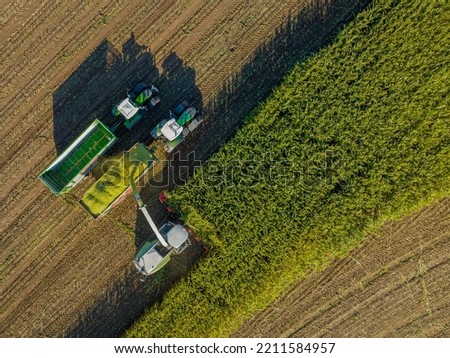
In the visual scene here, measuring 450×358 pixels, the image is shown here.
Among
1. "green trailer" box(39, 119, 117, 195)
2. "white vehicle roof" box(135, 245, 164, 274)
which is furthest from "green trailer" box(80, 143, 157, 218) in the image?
"white vehicle roof" box(135, 245, 164, 274)

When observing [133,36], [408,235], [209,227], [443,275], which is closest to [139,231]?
[209,227]

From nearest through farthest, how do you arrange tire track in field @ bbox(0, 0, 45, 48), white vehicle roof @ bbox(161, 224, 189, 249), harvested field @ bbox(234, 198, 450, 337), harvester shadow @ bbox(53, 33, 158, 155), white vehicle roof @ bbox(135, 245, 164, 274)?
white vehicle roof @ bbox(161, 224, 189, 249)
white vehicle roof @ bbox(135, 245, 164, 274)
harvested field @ bbox(234, 198, 450, 337)
harvester shadow @ bbox(53, 33, 158, 155)
tire track in field @ bbox(0, 0, 45, 48)

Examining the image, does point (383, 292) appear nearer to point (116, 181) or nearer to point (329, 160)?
point (329, 160)

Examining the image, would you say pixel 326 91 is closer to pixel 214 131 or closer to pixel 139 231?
pixel 214 131

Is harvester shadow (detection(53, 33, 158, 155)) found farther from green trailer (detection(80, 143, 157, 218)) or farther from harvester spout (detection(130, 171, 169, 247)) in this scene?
harvester spout (detection(130, 171, 169, 247))

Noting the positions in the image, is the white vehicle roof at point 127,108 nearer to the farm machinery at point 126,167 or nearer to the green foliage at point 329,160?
the farm machinery at point 126,167

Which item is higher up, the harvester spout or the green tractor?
the green tractor

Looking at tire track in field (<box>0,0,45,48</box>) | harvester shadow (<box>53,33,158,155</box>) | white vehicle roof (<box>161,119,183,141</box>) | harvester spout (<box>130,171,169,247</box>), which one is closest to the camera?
harvester spout (<box>130,171,169,247</box>)
